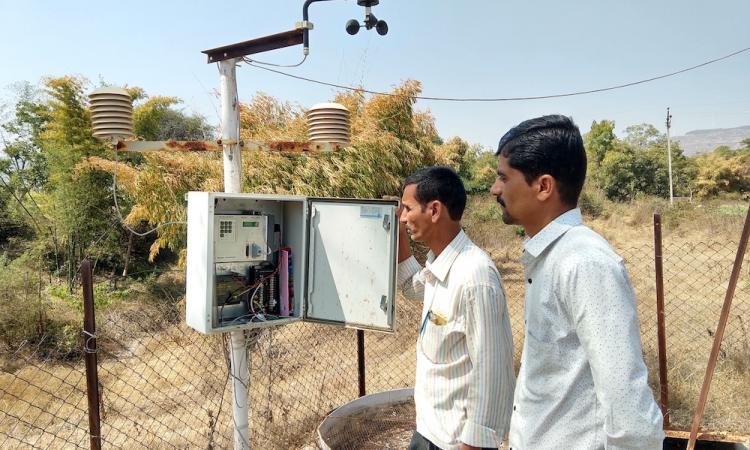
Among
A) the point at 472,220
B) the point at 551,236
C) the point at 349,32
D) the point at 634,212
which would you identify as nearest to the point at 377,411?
the point at 349,32

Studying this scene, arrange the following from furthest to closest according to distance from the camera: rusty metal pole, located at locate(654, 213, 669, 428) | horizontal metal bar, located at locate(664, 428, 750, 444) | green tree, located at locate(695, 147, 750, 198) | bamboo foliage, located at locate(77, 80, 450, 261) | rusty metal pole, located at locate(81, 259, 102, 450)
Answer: green tree, located at locate(695, 147, 750, 198)
bamboo foliage, located at locate(77, 80, 450, 261)
rusty metal pole, located at locate(654, 213, 669, 428)
horizontal metal bar, located at locate(664, 428, 750, 444)
rusty metal pole, located at locate(81, 259, 102, 450)

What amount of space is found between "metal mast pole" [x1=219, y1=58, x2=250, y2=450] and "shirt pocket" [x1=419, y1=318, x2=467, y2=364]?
47.5 inches

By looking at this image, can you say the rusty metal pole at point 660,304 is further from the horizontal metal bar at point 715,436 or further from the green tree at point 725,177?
the green tree at point 725,177

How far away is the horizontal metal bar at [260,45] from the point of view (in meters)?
2.36

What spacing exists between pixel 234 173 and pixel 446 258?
1.27m

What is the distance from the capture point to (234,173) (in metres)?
2.50

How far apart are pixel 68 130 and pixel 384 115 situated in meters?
7.53

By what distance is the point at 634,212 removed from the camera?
16719 millimetres

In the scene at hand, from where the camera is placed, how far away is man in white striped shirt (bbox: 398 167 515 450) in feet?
5.08

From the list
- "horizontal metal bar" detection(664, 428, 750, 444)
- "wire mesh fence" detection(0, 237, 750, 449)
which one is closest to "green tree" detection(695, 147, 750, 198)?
"wire mesh fence" detection(0, 237, 750, 449)

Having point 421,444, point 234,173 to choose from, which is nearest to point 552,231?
point 421,444

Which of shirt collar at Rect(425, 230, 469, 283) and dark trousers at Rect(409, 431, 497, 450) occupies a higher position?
shirt collar at Rect(425, 230, 469, 283)

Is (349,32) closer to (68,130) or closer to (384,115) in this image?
(384,115)

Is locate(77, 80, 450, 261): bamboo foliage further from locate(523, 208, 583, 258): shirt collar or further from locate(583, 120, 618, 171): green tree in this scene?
locate(583, 120, 618, 171): green tree
